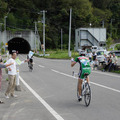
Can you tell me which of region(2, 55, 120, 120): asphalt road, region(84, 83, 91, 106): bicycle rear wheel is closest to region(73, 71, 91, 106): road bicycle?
region(84, 83, 91, 106): bicycle rear wheel

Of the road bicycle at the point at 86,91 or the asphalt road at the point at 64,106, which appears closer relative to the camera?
the asphalt road at the point at 64,106

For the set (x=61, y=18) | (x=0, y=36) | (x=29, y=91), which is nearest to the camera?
(x=29, y=91)

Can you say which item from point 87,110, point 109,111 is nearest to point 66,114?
point 87,110

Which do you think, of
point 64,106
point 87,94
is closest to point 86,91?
point 87,94

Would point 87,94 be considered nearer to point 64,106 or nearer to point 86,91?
point 86,91

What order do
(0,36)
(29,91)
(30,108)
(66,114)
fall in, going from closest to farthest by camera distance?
(66,114) → (30,108) → (29,91) → (0,36)

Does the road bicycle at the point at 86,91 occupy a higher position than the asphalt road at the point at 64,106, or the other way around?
the road bicycle at the point at 86,91

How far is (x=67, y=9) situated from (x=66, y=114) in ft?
260

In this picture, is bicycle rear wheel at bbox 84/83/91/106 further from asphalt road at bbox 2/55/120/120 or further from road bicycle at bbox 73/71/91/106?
asphalt road at bbox 2/55/120/120

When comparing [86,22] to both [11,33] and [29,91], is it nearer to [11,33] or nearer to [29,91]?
[11,33]

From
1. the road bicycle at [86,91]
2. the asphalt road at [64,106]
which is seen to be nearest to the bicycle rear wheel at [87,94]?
the road bicycle at [86,91]

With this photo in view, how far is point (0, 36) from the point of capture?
7281 cm

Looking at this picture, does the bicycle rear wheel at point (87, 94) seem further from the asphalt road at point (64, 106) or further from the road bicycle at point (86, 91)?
the asphalt road at point (64, 106)

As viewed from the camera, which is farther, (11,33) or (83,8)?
(83,8)
